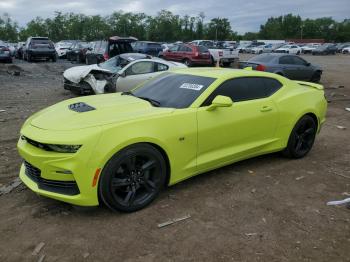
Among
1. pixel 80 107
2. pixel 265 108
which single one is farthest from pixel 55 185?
pixel 265 108

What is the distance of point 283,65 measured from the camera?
14.4m

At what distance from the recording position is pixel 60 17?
7638 centimetres

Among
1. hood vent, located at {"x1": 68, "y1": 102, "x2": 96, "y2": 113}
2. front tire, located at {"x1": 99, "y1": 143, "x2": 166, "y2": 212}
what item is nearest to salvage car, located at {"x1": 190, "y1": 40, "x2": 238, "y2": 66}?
hood vent, located at {"x1": 68, "y1": 102, "x2": 96, "y2": 113}

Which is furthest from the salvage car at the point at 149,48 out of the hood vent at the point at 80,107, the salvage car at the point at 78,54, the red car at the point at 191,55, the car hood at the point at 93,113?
the hood vent at the point at 80,107

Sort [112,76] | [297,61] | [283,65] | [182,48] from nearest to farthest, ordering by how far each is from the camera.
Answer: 1. [112,76]
2. [283,65]
3. [297,61]
4. [182,48]

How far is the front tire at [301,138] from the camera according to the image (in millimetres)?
5636

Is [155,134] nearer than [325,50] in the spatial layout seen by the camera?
Yes

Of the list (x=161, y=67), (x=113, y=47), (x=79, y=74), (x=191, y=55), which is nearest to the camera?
(x=79, y=74)

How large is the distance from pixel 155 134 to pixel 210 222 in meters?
1.10

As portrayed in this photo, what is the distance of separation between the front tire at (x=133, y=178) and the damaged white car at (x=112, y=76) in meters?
6.80

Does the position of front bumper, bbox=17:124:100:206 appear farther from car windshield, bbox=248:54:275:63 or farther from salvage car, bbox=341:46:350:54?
salvage car, bbox=341:46:350:54

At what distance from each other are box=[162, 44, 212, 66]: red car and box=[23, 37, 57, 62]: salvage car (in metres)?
9.36

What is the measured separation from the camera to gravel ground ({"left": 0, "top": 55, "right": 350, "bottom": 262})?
3299mm

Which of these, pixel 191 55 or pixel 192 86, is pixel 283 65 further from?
pixel 192 86
